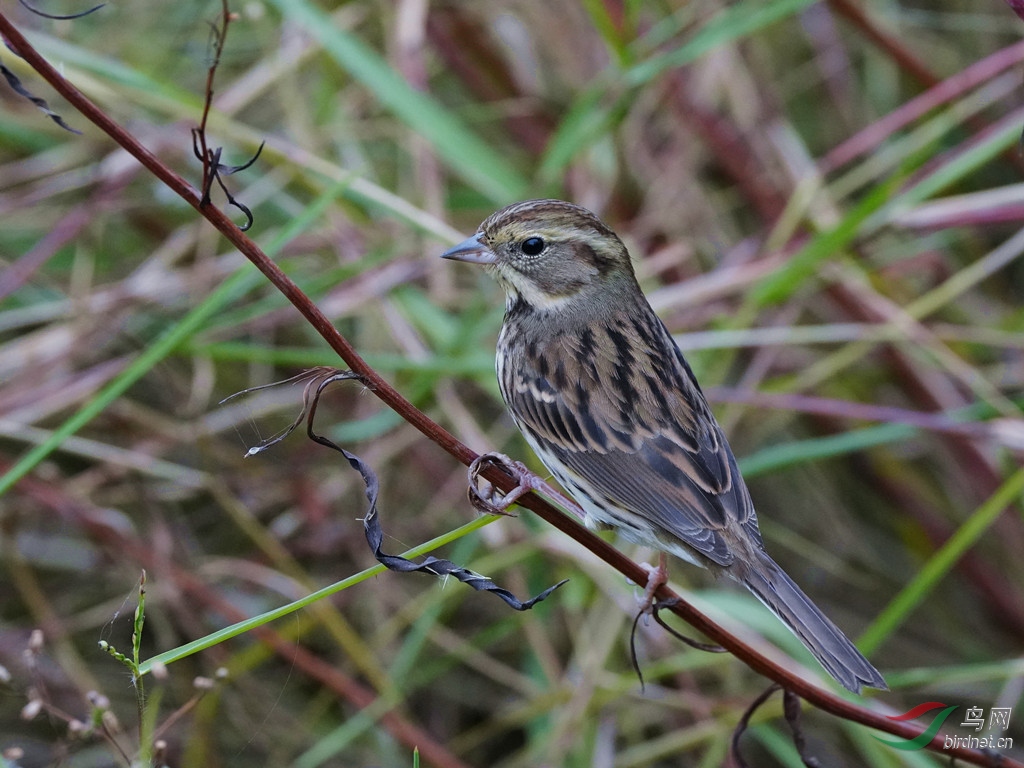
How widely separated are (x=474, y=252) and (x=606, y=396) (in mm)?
402

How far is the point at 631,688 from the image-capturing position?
9.95ft

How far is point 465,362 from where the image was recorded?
292cm

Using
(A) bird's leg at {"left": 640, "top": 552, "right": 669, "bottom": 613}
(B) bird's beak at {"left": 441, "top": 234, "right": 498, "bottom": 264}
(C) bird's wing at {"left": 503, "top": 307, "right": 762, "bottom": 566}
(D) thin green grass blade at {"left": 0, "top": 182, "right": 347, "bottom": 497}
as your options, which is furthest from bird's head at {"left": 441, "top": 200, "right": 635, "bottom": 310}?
(A) bird's leg at {"left": 640, "top": 552, "right": 669, "bottom": 613}

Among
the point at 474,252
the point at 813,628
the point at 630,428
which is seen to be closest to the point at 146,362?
Result: the point at 474,252

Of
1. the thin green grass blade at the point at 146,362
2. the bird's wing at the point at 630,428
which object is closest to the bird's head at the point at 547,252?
the bird's wing at the point at 630,428

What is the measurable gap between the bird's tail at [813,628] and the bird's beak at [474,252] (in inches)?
32.1

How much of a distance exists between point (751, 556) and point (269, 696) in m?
1.69

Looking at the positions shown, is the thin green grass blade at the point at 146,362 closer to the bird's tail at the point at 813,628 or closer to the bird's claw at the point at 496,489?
the bird's claw at the point at 496,489

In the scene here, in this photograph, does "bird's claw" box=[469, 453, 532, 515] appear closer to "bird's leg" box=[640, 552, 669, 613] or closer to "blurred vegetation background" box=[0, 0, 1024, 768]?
"bird's leg" box=[640, 552, 669, 613]

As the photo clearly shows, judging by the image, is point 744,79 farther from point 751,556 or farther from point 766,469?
point 751,556

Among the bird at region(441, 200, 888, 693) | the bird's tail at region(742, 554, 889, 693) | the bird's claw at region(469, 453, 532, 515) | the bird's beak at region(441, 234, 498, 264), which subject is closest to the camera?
the bird's claw at region(469, 453, 532, 515)

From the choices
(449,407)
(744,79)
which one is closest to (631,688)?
(449,407)

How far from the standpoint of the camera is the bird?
228cm

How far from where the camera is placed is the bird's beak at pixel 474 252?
2.39m
